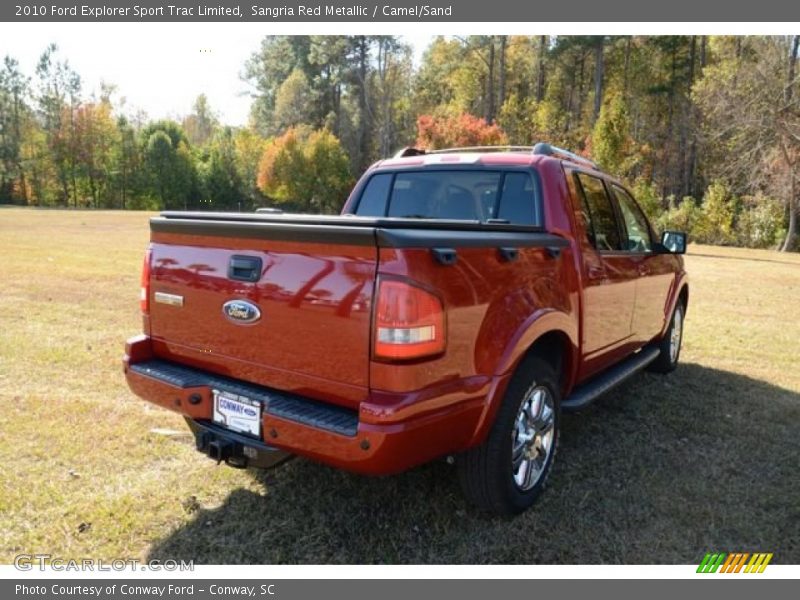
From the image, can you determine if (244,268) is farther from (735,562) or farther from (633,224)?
(633,224)

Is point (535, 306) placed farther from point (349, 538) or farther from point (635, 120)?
point (635, 120)

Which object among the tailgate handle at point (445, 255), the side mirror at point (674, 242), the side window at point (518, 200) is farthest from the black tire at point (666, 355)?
the tailgate handle at point (445, 255)

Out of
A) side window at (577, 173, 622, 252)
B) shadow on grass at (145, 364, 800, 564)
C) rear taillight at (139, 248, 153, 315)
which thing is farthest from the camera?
side window at (577, 173, 622, 252)

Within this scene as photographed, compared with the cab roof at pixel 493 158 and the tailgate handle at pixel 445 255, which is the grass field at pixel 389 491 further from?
the cab roof at pixel 493 158

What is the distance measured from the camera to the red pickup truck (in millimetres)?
2541

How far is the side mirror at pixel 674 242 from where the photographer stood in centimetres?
544

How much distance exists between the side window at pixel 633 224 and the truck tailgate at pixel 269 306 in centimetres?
298

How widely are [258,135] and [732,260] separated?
4473 centimetres

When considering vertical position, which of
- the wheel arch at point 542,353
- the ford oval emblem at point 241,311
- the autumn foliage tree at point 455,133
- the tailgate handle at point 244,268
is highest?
the autumn foliage tree at point 455,133

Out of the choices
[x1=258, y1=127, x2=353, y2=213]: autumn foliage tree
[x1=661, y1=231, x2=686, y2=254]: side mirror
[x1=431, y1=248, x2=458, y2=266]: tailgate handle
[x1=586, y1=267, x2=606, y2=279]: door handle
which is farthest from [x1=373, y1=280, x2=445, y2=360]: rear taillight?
[x1=258, y1=127, x2=353, y2=213]: autumn foliage tree

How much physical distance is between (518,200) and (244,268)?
1.92 meters

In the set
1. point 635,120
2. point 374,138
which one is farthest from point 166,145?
point 635,120

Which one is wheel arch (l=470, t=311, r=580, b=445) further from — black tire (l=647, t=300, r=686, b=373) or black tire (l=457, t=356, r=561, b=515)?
black tire (l=647, t=300, r=686, b=373)

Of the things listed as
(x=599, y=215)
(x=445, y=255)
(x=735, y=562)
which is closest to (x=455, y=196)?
(x=599, y=215)
